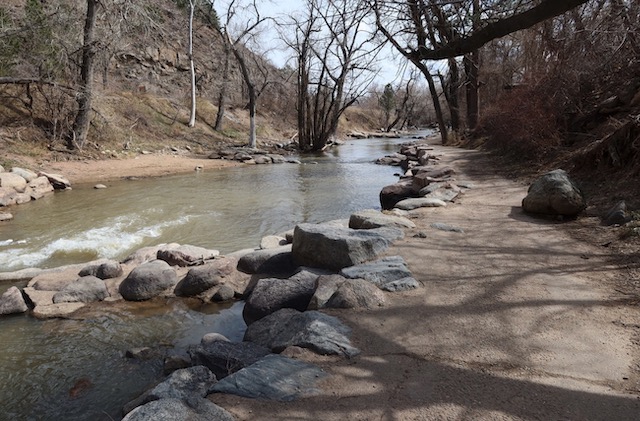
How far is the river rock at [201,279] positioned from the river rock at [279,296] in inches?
36.8

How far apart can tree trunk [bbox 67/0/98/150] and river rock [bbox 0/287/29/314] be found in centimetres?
1243

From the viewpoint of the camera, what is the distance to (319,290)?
3824mm

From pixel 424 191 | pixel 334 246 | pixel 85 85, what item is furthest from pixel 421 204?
pixel 85 85

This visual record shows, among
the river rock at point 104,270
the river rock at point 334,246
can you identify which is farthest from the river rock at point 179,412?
the river rock at point 104,270

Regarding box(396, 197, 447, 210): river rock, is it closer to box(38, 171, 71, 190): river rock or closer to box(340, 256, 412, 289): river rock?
box(340, 256, 412, 289): river rock

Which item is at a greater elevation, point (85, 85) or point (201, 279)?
point (85, 85)

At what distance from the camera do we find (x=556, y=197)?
5.77 meters

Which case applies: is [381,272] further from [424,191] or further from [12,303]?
[424,191]

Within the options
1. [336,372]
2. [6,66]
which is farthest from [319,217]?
[6,66]

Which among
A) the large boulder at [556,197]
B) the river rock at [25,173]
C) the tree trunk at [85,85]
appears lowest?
the river rock at [25,173]

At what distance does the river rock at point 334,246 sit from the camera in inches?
182

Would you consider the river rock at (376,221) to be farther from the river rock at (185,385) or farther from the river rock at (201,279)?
the river rock at (185,385)

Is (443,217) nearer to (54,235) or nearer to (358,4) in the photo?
(358,4)

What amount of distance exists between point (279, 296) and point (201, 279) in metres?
1.40
